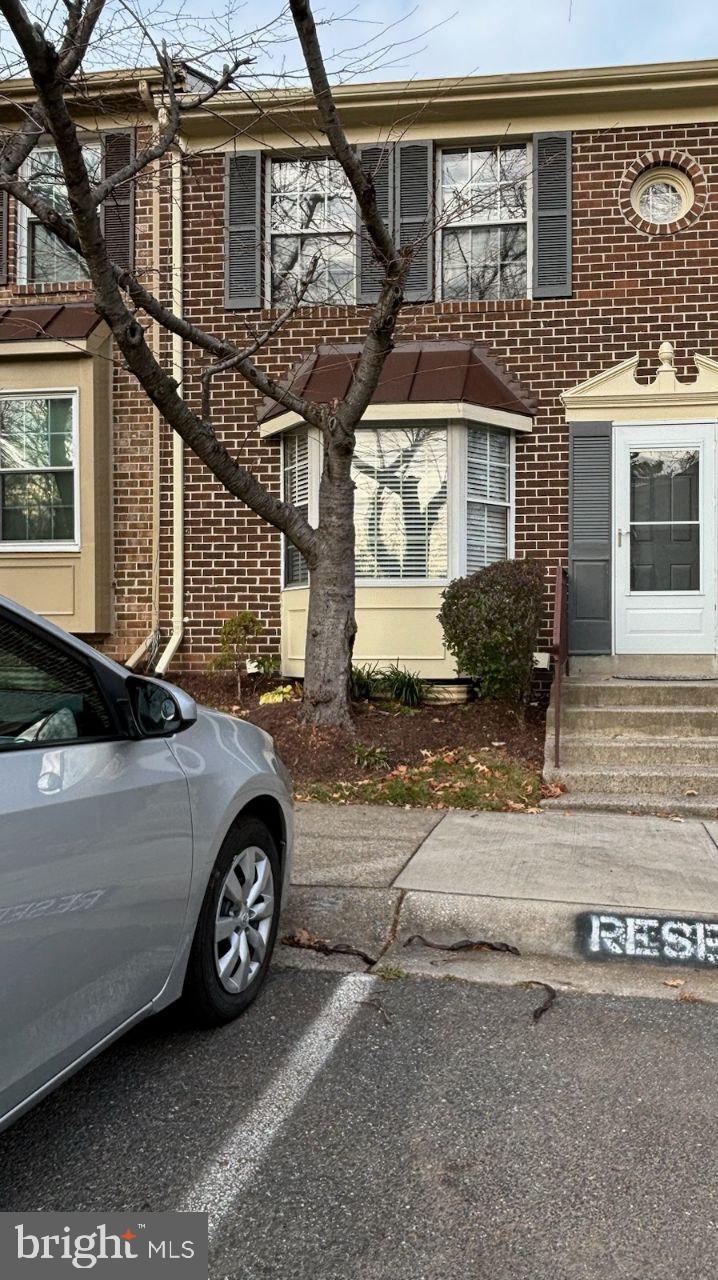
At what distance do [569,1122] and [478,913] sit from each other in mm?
1707

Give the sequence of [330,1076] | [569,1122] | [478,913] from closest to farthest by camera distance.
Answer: [569,1122] < [330,1076] < [478,913]

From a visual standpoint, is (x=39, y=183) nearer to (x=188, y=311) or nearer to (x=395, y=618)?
(x=188, y=311)

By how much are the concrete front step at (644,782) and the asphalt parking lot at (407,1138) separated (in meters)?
3.47

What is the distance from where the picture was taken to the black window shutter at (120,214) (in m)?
11.1

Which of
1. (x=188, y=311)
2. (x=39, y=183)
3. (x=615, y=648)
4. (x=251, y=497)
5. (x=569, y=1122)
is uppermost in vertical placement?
(x=39, y=183)

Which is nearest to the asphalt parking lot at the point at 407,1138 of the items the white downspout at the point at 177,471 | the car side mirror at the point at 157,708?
the car side mirror at the point at 157,708

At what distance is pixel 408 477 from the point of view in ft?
34.1

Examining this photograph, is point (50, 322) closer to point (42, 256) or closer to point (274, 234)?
point (42, 256)

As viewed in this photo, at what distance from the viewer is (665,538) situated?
1017 cm

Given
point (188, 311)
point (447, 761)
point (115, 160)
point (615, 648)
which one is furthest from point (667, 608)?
point (115, 160)

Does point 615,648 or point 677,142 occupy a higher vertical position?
point 677,142

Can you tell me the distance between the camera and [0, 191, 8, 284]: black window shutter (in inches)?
448

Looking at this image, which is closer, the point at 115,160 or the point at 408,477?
the point at 408,477

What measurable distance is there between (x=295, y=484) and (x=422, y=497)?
1.44m
